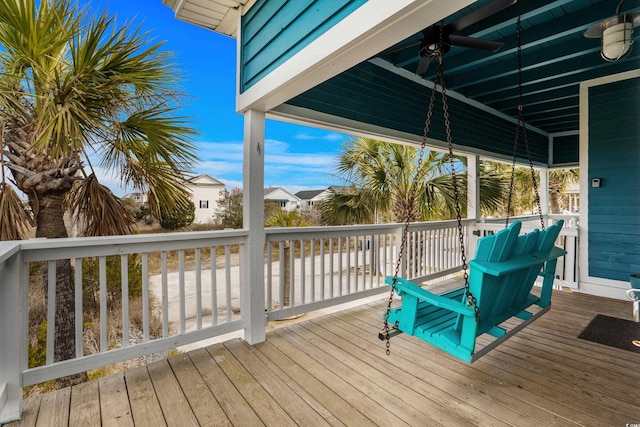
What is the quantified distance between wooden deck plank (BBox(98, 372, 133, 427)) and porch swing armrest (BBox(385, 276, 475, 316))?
1.73 m

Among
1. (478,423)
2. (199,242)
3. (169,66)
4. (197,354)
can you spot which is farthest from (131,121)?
(478,423)

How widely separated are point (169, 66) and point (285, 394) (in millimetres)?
3068

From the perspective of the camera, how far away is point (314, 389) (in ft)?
6.45

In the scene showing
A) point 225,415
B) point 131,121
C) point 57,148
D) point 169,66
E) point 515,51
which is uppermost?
point 515,51

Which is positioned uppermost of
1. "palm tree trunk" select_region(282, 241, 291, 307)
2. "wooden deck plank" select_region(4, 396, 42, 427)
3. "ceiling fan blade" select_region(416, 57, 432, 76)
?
"ceiling fan blade" select_region(416, 57, 432, 76)

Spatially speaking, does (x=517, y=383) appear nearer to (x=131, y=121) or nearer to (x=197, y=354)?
(x=197, y=354)

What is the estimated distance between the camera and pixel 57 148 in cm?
221

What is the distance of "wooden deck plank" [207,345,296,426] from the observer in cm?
169

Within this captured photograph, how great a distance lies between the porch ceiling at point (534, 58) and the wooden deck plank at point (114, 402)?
11.5 ft

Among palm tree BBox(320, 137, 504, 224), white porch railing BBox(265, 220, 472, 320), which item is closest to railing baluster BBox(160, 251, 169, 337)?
white porch railing BBox(265, 220, 472, 320)

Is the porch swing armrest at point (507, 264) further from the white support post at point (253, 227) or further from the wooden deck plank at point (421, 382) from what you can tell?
the white support post at point (253, 227)

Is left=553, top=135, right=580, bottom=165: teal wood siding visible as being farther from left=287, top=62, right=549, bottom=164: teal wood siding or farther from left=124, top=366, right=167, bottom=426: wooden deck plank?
left=124, top=366, right=167, bottom=426: wooden deck plank

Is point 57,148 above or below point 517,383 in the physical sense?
above

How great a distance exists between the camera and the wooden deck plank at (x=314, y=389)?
1.69 metres
